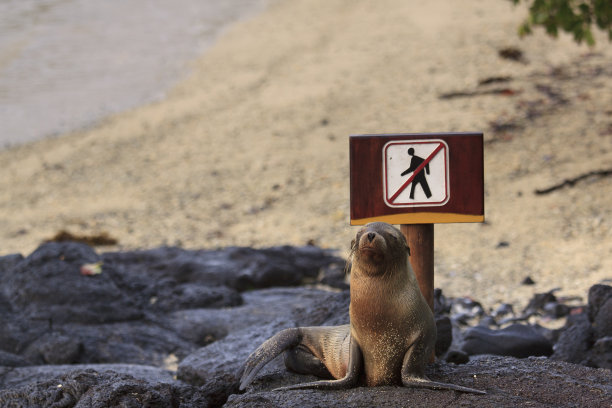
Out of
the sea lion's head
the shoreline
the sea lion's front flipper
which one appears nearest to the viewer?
the sea lion's head

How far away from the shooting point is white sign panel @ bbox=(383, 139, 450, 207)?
3746mm

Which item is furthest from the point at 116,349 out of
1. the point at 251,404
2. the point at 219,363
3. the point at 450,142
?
the point at 450,142

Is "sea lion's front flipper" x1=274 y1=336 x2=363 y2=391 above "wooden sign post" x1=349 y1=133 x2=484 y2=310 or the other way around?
the other way around

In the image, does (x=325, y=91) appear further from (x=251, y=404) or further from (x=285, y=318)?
(x=251, y=404)

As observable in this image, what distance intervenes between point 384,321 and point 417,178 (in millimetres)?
785

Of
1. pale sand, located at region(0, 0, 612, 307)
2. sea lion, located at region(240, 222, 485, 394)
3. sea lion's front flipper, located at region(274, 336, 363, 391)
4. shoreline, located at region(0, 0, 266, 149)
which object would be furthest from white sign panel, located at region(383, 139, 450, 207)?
shoreline, located at region(0, 0, 266, 149)

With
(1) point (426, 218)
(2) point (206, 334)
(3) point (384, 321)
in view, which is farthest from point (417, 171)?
(2) point (206, 334)

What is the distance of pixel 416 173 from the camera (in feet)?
12.4

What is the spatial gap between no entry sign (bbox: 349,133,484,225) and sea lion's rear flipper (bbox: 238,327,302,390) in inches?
26.9

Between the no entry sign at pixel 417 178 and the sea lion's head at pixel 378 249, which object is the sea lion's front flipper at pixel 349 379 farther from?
the no entry sign at pixel 417 178

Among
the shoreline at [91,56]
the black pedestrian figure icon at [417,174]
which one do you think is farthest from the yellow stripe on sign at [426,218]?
the shoreline at [91,56]

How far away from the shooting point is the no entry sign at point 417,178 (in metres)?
3.75

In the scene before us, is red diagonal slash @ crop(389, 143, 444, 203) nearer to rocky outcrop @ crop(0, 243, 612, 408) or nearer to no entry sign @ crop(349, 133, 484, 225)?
no entry sign @ crop(349, 133, 484, 225)

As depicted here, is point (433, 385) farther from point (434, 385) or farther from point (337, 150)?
point (337, 150)
